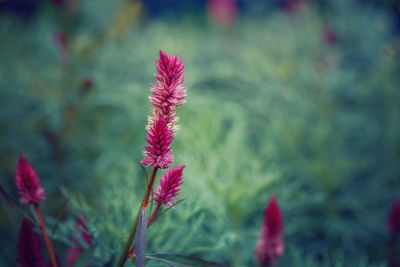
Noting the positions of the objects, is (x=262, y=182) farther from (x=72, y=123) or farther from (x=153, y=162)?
(x=72, y=123)

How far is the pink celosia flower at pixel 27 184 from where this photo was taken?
400 millimetres

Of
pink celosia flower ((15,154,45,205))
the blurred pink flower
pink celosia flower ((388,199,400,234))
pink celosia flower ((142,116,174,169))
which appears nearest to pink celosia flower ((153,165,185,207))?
pink celosia flower ((142,116,174,169))

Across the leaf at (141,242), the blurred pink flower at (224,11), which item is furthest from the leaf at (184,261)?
the blurred pink flower at (224,11)

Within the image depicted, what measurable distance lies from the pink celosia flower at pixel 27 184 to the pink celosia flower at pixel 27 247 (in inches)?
1.2

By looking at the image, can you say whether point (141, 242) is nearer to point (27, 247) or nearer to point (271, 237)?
point (27, 247)

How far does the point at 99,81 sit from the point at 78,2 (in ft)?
1.13

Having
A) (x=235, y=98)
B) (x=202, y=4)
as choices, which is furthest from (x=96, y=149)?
(x=202, y=4)

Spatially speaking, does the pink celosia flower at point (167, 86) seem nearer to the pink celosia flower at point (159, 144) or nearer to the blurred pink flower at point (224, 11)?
the pink celosia flower at point (159, 144)

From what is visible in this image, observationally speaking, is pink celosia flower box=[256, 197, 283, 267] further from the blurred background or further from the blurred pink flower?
the blurred pink flower

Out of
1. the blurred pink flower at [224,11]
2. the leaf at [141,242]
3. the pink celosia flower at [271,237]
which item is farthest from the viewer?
the blurred pink flower at [224,11]

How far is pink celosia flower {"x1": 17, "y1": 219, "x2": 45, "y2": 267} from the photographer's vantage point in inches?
15.7

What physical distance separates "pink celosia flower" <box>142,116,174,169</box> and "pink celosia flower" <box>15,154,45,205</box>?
6.9 inches

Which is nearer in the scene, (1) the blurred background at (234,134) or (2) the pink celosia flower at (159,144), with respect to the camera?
(2) the pink celosia flower at (159,144)

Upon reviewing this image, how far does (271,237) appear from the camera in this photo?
0.59m
